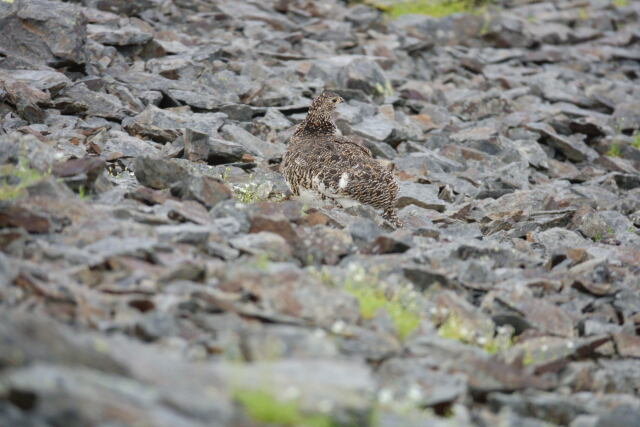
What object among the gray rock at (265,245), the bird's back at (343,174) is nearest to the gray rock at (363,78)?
the bird's back at (343,174)

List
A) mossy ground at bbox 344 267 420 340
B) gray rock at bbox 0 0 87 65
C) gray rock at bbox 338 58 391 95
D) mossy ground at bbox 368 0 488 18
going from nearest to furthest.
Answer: mossy ground at bbox 344 267 420 340, gray rock at bbox 0 0 87 65, gray rock at bbox 338 58 391 95, mossy ground at bbox 368 0 488 18

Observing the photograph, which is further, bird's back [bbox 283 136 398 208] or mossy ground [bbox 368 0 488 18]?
mossy ground [bbox 368 0 488 18]

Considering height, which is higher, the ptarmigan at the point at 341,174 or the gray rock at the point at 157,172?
the gray rock at the point at 157,172

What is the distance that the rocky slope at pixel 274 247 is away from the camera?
17.3ft

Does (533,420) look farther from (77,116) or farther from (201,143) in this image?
(77,116)

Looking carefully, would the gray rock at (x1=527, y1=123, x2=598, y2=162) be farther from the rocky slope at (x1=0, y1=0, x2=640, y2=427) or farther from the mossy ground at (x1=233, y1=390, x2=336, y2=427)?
the mossy ground at (x1=233, y1=390, x2=336, y2=427)

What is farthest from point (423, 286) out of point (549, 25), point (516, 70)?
point (549, 25)

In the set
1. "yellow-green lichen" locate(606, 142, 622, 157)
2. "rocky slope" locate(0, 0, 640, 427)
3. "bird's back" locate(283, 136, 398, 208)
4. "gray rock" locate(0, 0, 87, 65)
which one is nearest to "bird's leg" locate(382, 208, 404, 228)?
"bird's back" locate(283, 136, 398, 208)

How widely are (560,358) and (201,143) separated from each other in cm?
682

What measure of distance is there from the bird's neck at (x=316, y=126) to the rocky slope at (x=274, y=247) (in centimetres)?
88

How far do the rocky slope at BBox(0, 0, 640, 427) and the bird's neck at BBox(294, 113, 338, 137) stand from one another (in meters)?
0.88

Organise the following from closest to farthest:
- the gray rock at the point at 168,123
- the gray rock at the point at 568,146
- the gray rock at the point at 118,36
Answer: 1. the gray rock at the point at 168,123
2. the gray rock at the point at 118,36
3. the gray rock at the point at 568,146

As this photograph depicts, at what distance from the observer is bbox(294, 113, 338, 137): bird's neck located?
13055 millimetres

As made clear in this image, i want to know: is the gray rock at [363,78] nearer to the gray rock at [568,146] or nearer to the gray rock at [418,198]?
the gray rock at [568,146]
